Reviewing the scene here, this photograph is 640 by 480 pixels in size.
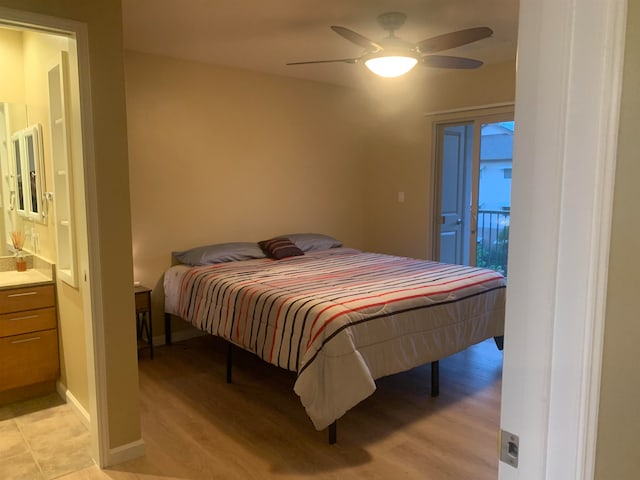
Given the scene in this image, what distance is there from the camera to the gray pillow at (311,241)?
15.8 feet

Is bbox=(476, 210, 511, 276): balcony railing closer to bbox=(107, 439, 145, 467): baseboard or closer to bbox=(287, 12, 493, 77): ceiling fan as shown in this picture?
bbox=(287, 12, 493, 77): ceiling fan

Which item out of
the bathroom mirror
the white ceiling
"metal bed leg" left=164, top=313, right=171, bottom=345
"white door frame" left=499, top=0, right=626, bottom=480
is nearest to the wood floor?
"metal bed leg" left=164, top=313, right=171, bottom=345

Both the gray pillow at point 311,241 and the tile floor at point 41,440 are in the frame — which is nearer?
the tile floor at point 41,440

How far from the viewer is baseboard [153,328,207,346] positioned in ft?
14.0

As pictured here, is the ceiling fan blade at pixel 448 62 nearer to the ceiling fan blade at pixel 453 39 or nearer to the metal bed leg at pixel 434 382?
the ceiling fan blade at pixel 453 39

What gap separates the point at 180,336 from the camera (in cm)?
437

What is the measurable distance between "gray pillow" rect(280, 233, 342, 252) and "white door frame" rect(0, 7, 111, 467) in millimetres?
2614

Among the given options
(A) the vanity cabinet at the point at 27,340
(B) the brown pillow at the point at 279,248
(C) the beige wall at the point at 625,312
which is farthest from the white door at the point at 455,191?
(C) the beige wall at the point at 625,312

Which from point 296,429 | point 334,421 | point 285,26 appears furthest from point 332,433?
point 285,26

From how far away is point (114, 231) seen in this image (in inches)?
91.4

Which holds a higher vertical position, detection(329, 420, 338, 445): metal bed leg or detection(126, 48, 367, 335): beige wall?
detection(126, 48, 367, 335): beige wall

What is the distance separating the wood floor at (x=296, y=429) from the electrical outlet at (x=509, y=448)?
1723mm

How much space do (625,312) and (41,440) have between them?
2925 millimetres

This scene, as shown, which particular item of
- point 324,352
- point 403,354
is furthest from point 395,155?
point 324,352
